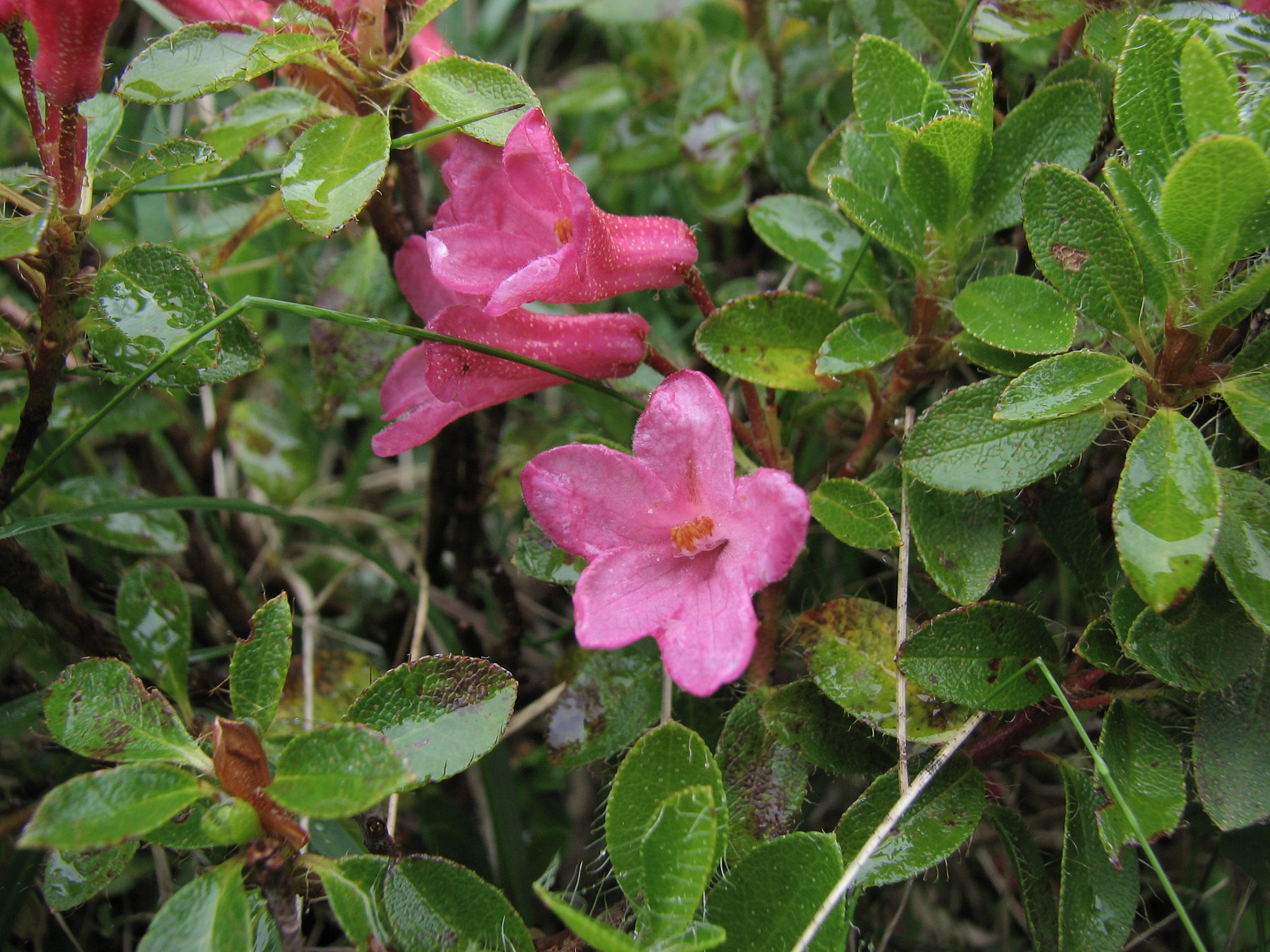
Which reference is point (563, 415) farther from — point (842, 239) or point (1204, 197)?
point (1204, 197)

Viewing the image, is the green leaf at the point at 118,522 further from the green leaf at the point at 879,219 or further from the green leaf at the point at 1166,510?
the green leaf at the point at 1166,510

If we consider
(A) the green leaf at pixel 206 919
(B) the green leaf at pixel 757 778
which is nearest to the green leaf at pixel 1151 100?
(B) the green leaf at pixel 757 778

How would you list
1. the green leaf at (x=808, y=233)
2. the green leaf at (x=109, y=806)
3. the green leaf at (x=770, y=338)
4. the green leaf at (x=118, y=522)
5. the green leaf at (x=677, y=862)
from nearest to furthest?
1. the green leaf at (x=109, y=806)
2. the green leaf at (x=677, y=862)
3. the green leaf at (x=770, y=338)
4. the green leaf at (x=808, y=233)
5. the green leaf at (x=118, y=522)

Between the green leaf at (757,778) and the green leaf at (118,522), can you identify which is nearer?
the green leaf at (757,778)

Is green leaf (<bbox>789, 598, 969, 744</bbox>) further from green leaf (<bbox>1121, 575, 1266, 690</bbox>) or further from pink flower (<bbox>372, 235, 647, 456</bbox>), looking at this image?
pink flower (<bbox>372, 235, 647, 456</bbox>)

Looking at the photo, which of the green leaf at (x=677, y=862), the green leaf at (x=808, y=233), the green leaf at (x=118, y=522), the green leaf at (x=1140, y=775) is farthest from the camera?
the green leaf at (x=118, y=522)

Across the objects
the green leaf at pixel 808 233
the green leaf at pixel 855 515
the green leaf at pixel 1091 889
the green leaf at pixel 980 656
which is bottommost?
the green leaf at pixel 1091 889

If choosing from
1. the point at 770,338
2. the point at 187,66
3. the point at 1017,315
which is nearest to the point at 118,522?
the point at 187,66

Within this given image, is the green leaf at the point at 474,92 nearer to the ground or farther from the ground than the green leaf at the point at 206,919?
farther from the ground

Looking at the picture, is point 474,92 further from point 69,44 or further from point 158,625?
point 158,625
